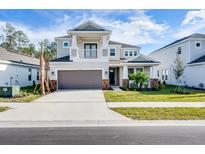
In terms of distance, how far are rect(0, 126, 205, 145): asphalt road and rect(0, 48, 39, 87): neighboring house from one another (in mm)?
15341

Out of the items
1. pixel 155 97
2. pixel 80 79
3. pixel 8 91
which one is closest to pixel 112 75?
pixel 80 79

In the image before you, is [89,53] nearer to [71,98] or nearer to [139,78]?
[139,78]

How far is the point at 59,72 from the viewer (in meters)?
23.3

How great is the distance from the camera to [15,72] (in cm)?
2384

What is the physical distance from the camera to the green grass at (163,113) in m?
9.08

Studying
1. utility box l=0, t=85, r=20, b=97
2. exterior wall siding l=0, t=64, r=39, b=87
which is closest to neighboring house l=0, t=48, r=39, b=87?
exterior wall siding l=0, t=64, r=39, b=87

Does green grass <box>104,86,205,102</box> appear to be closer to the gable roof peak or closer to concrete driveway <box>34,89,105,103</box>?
concrete driveway <box>34,89,105,103</box>

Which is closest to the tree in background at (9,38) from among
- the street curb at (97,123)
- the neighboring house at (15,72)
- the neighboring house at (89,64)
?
the neighboring house at (15,72)

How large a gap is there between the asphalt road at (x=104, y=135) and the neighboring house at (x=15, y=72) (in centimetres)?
1534

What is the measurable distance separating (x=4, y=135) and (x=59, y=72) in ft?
55.2

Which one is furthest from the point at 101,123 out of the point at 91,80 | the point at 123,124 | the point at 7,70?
the point at 7,70

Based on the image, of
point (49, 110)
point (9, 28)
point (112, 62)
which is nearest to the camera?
point (49, 110)

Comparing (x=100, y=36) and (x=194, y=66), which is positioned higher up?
(x=100, y=36)
